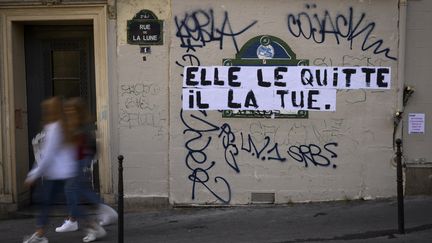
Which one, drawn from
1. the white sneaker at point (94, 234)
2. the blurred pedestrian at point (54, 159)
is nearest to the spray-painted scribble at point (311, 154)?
the white sneaker at point (94, 234)

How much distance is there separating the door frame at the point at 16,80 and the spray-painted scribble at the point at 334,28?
120 inches

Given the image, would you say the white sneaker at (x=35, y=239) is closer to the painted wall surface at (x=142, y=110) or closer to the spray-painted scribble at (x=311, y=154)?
the painted wall surface at (x=142, y=110)

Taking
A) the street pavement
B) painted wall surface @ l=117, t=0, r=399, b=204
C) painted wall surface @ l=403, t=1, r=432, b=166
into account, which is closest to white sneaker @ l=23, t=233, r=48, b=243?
the street pavement

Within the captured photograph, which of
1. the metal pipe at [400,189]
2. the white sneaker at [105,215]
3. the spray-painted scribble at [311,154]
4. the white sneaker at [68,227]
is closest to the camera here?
the metal pipe at [400,189]

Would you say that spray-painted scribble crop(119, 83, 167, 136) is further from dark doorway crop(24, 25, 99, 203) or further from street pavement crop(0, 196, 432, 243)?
street pavement crop(0, 196, 432, 243)

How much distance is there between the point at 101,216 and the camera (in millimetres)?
7375

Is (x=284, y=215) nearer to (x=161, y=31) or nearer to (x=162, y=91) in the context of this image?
(x=162, y=91)

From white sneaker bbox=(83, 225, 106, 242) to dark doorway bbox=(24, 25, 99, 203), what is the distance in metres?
2.49

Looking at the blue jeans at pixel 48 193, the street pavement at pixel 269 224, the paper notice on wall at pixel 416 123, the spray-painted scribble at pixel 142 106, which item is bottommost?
the street pavement at pixel 269 224

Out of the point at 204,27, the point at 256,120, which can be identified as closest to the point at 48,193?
the point at 256,120

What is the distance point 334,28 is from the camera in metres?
8.77

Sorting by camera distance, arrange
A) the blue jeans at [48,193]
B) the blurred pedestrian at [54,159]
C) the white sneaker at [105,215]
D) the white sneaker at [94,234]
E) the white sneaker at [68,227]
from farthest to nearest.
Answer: the white sneaker at [68,227] < the white sneaker at [105,215] < the white sneaker at [94,234] < the blue jeans at [48,193] < the blurred pedestrian at [54,159]

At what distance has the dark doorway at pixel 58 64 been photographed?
31.2 feet

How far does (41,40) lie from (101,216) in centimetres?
376
